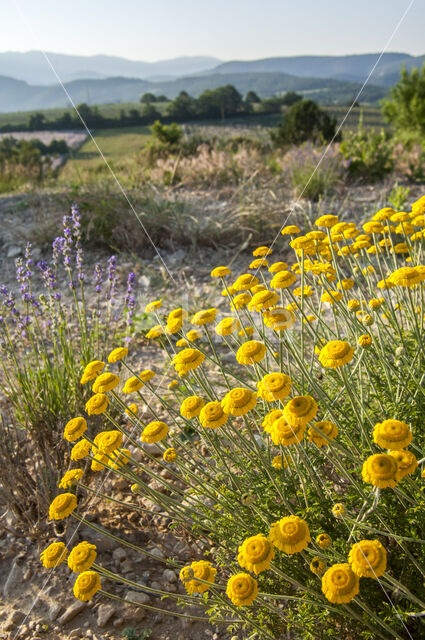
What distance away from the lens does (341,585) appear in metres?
0.95

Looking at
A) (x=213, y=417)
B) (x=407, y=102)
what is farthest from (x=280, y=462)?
(x=407, y=102)

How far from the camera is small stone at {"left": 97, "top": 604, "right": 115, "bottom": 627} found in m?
1.71

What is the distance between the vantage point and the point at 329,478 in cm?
182

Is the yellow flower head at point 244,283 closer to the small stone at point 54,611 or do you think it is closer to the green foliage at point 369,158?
the small stone at point 54,611

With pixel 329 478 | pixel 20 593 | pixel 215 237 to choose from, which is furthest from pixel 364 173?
pixel 20 593

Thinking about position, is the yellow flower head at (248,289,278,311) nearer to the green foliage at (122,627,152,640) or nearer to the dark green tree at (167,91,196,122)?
the green foliage at (122,627,152,640)

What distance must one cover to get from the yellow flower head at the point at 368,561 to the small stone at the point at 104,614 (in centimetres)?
120

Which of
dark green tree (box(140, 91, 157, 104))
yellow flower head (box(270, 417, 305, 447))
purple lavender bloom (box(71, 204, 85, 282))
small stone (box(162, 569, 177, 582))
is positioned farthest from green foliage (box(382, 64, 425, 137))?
dark green tree (box(140, 91, 157, 104))

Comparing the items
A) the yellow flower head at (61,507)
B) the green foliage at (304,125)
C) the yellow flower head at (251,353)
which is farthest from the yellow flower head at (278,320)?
the green foliage at (304,125)

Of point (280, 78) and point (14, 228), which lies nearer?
point (14, 228)

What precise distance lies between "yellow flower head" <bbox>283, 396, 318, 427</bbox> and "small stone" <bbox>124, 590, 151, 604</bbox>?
47.5 inches

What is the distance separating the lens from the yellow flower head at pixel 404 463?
0.99m

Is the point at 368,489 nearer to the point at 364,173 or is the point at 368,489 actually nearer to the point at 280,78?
the point at 364,173

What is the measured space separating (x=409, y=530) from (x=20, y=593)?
5.29ft
